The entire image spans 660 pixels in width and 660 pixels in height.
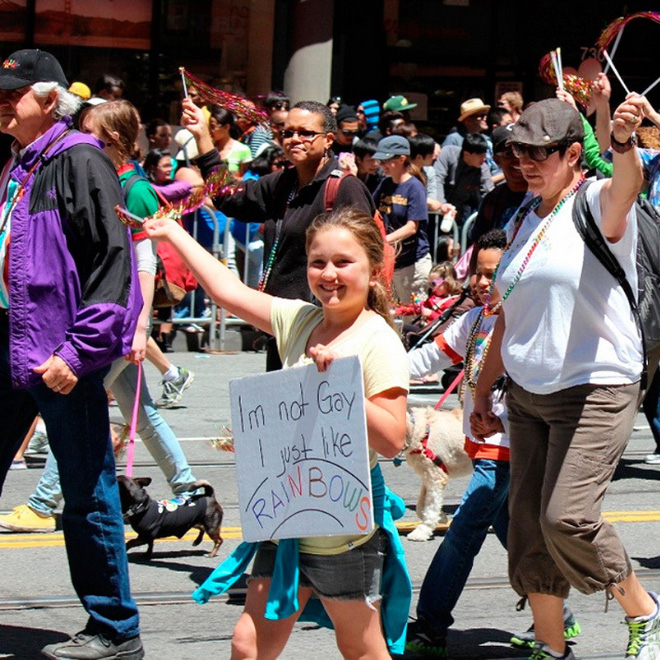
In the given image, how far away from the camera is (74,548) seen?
4.82m

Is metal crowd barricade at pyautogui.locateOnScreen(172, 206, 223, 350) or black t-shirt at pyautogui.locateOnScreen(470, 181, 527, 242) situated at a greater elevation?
black t-shirt at pyautogui.locateOnScreen(470, 181, 527, 242)

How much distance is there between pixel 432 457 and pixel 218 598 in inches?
57.2

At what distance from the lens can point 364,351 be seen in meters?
4.14

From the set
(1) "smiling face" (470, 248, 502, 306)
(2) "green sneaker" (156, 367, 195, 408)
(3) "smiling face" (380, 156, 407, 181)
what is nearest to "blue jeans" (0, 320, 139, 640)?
(1) "smiling face" (470, 248, 502, 306)

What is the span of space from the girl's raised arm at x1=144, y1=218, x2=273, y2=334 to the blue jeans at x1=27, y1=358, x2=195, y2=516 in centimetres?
252

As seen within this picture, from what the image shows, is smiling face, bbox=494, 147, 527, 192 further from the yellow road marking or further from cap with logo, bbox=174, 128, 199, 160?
cap with logo, bbox=174, 128, 199, 160

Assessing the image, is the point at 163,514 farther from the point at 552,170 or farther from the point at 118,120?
the point at 552,170

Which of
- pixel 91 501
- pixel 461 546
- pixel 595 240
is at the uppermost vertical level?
pixel 595 240

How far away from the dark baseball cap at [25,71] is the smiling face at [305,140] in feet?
3.88

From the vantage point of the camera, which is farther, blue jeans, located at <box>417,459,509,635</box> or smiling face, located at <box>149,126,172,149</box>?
smiling face, located at <box>149,126,172,149</box>

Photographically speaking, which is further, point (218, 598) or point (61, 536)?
point (61, 536)

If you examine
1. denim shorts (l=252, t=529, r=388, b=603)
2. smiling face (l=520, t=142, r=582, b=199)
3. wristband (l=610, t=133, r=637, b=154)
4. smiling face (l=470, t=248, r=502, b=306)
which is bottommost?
denim shorts (l=252, t=529, r=388, b=603)

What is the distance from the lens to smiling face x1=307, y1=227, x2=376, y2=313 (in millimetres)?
4164

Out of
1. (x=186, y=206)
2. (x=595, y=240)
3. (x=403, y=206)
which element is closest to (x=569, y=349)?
(x=595, y=240)
